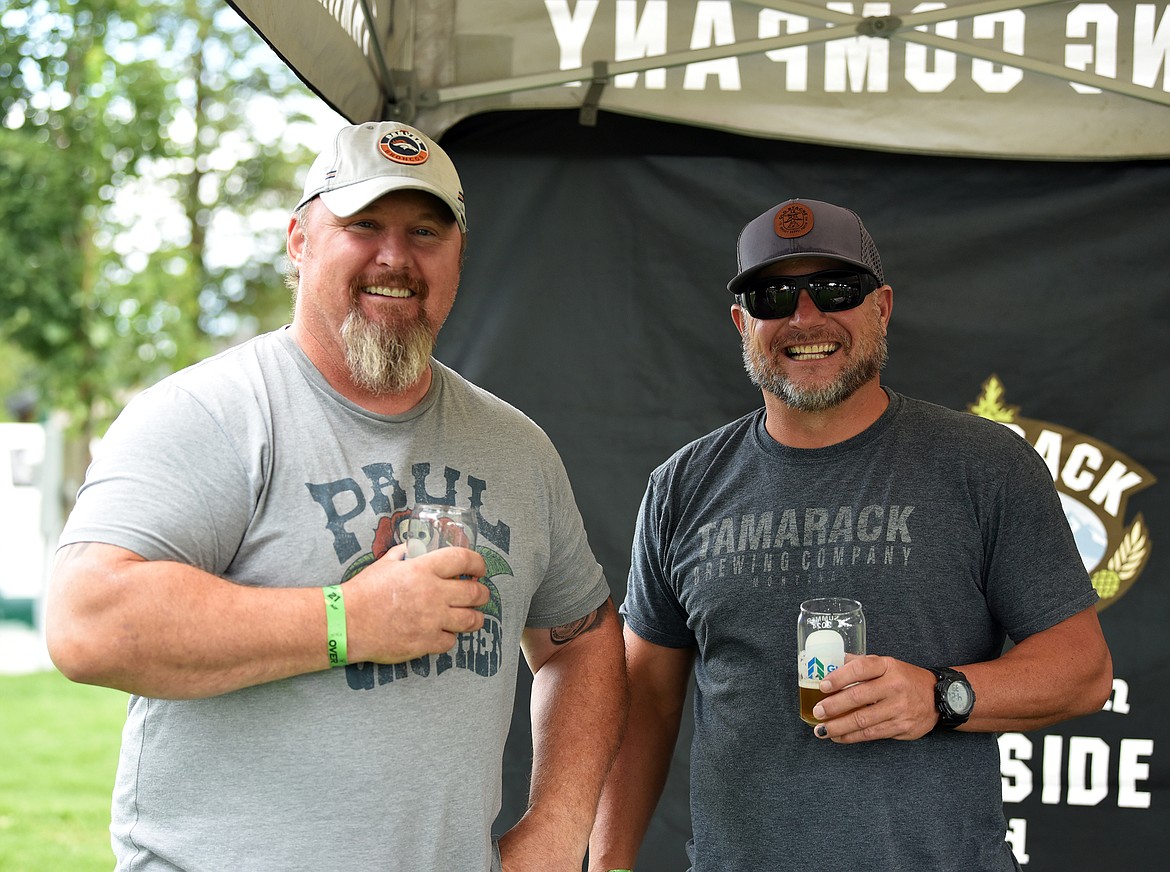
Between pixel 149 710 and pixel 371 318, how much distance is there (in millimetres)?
749

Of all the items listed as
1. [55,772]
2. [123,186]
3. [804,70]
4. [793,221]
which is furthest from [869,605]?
[123,186]

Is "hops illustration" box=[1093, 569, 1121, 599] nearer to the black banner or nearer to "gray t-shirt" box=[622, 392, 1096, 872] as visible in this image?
the black banner

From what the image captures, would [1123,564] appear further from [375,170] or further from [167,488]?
[167,488]

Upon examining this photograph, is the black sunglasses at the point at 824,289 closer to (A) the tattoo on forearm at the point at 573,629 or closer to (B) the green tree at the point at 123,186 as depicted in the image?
(A) the tattoo on forearm at the point at 573,629

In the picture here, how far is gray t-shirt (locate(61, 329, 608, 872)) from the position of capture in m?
1.79

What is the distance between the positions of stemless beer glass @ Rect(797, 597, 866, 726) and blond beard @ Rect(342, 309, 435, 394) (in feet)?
2.72

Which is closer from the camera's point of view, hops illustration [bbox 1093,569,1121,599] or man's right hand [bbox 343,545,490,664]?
man's right hand [bbox 343,545,490,664]

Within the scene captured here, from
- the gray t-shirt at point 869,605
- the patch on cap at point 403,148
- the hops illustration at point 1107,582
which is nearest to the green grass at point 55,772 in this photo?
the gray t-shirt at point 869,605

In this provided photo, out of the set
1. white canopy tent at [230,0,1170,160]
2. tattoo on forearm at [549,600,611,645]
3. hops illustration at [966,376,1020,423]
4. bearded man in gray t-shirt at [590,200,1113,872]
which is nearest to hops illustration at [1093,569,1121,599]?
hops illustration at [966,376,1020,423]

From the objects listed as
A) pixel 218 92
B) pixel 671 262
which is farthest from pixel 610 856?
pixel 218 92

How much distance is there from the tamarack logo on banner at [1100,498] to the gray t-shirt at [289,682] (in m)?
2.06

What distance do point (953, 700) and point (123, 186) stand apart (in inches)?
437

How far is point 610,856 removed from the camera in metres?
2.65

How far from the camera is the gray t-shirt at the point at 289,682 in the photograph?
Answer: 1.79 metres
